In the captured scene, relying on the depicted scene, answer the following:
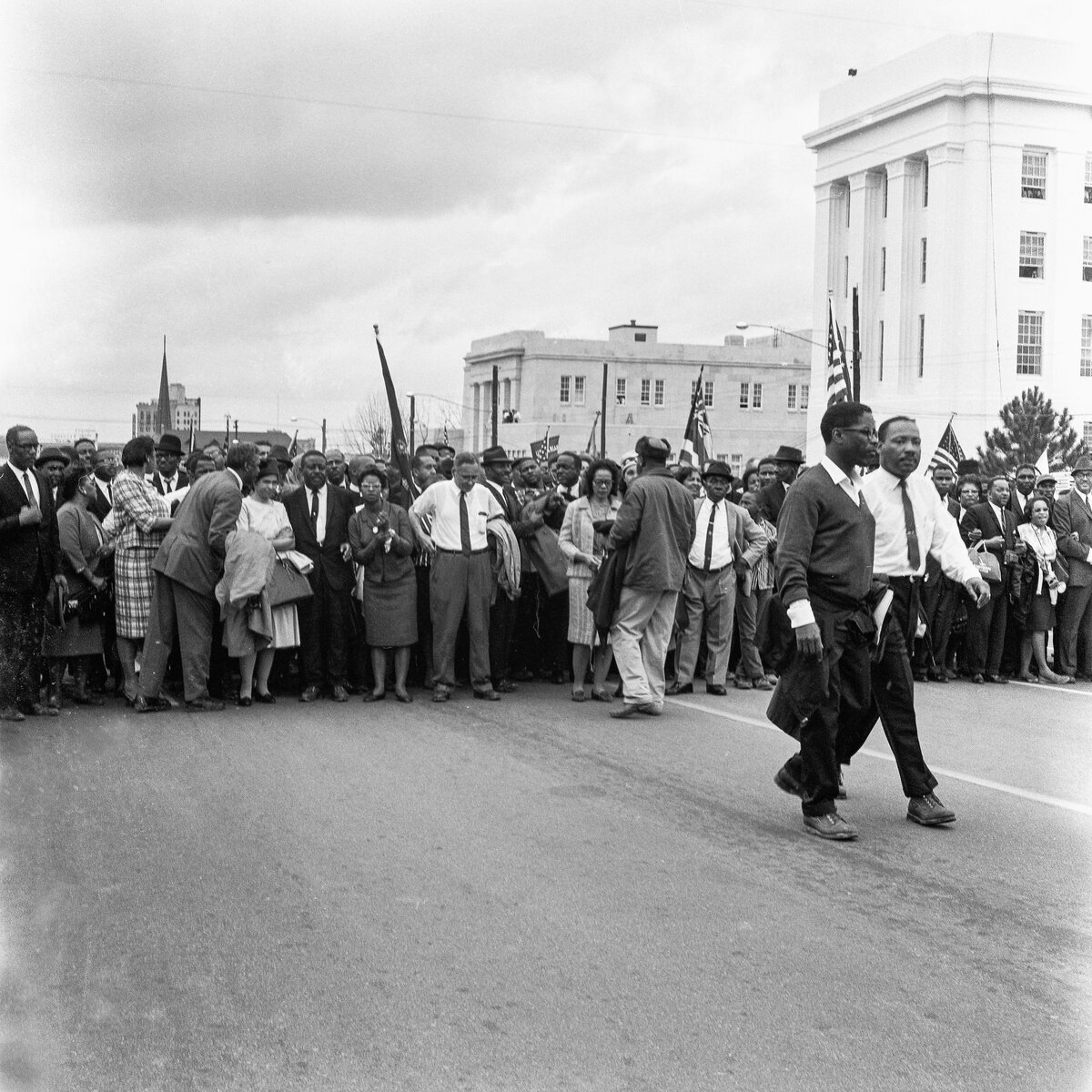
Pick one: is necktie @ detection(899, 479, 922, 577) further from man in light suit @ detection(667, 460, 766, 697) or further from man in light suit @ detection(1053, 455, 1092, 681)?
man in light suit @ detection(1053, 455, 1092, 681)

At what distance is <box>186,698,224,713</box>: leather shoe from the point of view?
36.4 ft

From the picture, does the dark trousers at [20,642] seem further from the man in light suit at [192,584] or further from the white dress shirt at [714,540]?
the white dress shirt at [714,540]

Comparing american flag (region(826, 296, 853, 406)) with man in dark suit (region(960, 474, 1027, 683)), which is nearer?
man in dark suit (region(960, 474, 1027, 683))

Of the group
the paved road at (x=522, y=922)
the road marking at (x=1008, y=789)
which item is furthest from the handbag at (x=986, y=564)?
the paved road at (x=522, y=922)

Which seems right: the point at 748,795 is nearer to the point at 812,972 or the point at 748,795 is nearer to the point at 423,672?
the point at 812,972

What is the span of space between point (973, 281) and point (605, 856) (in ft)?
209

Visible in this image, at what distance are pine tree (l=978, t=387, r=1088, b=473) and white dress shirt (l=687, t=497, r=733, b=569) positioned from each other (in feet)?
132

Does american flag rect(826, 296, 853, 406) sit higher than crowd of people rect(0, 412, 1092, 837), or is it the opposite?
american flag rect(826, 296, 853, 406)

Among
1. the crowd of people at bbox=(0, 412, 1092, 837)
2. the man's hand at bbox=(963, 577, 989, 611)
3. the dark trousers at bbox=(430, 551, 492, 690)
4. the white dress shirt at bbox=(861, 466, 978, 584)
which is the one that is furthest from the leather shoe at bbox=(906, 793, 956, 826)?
the dark trousers at bbox=(430, 551, 492, 690)

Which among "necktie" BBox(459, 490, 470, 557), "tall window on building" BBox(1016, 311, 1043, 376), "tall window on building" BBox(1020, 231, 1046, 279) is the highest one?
"tall window on building" BBox(1020, 231, 1046, 279)

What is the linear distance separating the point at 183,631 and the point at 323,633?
4.24 feet

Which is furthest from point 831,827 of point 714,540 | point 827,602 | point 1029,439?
point 1029,439

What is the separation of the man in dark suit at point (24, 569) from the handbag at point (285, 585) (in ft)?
5.19

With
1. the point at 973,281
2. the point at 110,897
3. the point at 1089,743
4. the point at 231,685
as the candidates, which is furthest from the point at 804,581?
the point at 973,281
